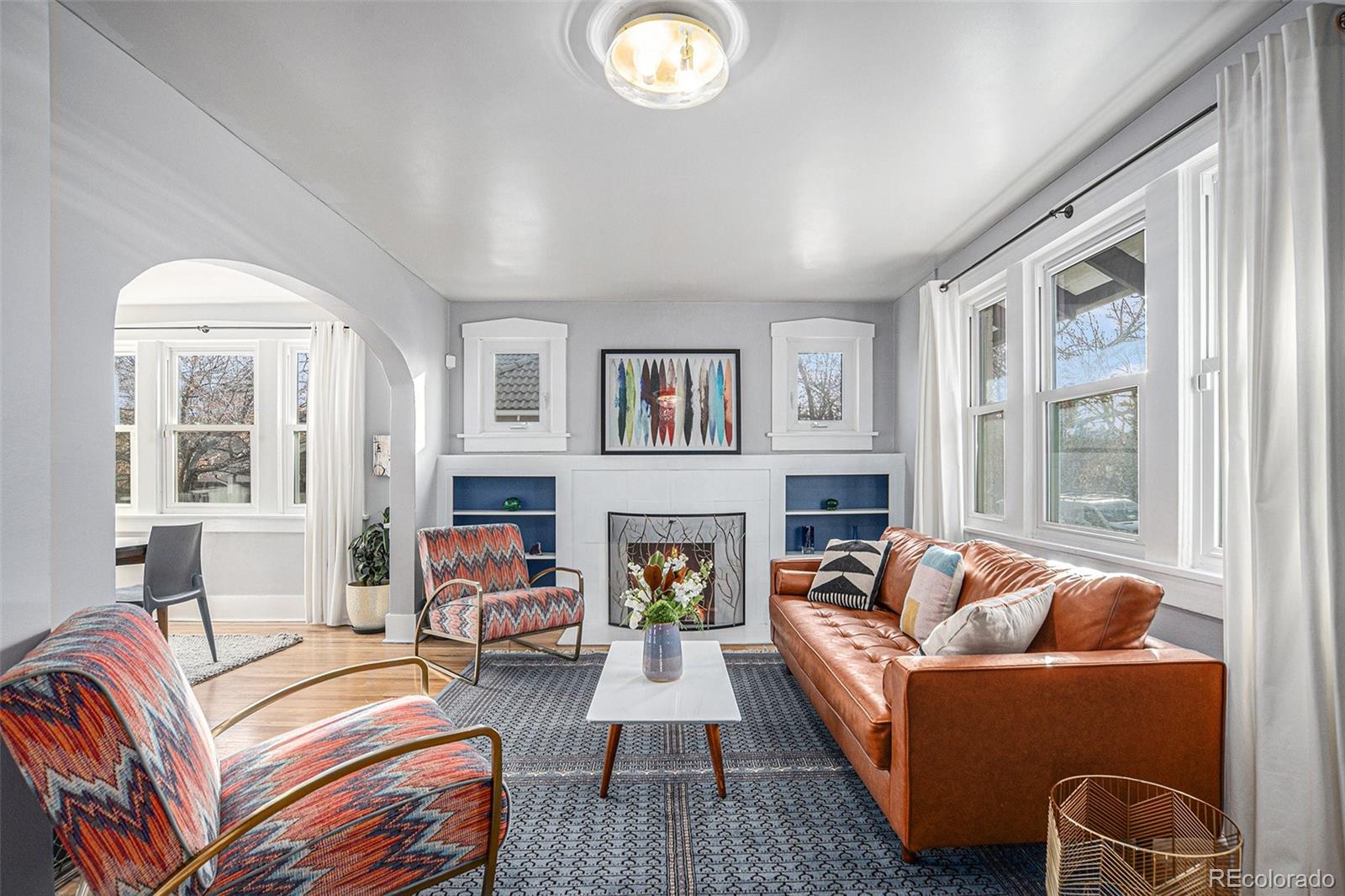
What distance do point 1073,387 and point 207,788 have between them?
11.5 feet

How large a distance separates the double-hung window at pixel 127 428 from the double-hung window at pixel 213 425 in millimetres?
299

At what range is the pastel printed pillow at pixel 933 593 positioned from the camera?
3158 millimetres

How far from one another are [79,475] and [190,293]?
4.11 m

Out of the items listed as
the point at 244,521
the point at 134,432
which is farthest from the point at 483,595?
the point at 134,432

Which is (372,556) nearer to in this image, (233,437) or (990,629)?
(233,437)

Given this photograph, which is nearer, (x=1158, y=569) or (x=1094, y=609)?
(x=1094, y=609)

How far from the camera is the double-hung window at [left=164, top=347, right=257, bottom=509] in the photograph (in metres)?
5.80

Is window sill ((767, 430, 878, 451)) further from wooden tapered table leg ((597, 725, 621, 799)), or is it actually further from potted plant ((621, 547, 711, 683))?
wooden tapered table leg ((597, 725, 621, 799))

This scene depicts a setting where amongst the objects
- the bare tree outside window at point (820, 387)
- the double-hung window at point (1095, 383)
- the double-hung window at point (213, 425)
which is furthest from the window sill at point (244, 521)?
the double-hung window at point (1095, 383)

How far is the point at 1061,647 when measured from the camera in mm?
2367

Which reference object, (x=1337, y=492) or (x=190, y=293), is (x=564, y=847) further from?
(x=190, y=293)

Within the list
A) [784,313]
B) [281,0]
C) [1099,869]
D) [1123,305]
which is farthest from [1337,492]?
[784,313]

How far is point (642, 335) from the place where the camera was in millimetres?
5645
